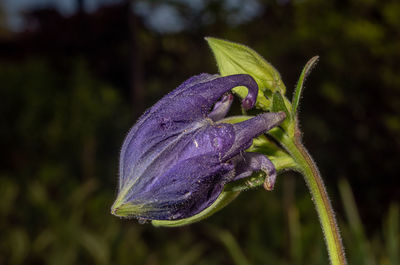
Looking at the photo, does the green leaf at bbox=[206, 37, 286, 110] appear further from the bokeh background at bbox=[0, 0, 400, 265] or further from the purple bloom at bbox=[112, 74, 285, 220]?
the bokeh background at bbox=[0, 0, 400, 265]

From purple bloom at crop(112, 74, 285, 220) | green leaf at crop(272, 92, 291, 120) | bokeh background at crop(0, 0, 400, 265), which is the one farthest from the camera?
bokeh background at crop(0, 0, 400, 265)

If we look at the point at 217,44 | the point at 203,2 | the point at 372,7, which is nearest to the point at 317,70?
the point at 372,7

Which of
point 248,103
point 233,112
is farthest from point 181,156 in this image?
point 233,112

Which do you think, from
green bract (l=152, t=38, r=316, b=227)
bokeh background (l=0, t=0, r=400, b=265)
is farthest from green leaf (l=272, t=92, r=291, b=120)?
bokeh background (l=0, t=0, r=400, b=265)

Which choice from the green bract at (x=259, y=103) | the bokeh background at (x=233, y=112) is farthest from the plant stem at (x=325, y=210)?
the bokeh background at (x=233, y=112)

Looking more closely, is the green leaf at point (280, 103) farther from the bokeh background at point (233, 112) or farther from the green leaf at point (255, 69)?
the bokeh background at point (233, 112)
